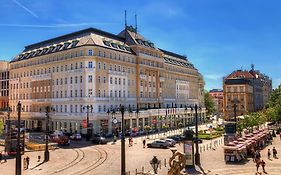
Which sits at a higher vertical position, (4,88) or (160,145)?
(4,88)

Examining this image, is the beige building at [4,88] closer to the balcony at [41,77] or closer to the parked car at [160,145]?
the balcony at [41,77]

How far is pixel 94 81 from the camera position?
6862 cm

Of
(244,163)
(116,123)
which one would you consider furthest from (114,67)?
(244,163)

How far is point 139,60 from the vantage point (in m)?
82.8

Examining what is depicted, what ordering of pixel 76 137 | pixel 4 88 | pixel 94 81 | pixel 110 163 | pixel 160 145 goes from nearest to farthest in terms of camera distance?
pixel 110 163 → pixel 160 145 → pixel 76 137 → pixel 94 81 → pixel 4 88

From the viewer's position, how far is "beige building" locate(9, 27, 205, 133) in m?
69.1

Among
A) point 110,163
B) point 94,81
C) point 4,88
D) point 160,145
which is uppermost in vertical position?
point 4,88

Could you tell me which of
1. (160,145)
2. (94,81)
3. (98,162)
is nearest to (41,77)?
(94,81)

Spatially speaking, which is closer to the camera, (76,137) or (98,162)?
(98,162)

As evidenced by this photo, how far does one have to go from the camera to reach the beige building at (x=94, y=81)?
227 ft

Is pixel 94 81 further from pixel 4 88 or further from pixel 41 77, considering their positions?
pixel 4 88

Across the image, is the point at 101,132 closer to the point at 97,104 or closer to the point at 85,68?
the point at 97,104

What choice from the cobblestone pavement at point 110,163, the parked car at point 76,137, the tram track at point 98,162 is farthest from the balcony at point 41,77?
the tram track at point 98,162

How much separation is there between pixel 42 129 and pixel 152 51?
35.6 meters
